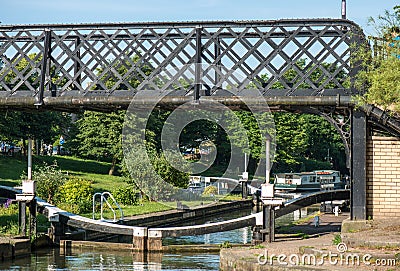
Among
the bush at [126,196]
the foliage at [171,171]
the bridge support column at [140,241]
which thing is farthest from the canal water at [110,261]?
the foliage at [171,171]

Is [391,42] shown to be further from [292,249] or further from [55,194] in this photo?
[55,194]

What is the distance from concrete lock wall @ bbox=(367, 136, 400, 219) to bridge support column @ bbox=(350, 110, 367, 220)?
16.6 inches

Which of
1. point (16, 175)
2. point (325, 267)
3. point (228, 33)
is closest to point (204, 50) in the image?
point (228, 33)

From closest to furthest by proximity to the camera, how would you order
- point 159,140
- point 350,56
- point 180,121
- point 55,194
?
point 350,56
point 55,194
point 159,140
point 180,121

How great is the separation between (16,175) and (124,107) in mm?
29891

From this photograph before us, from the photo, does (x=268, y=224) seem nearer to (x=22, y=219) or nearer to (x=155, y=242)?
(x=155, y=242)

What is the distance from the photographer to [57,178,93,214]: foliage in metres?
32.1

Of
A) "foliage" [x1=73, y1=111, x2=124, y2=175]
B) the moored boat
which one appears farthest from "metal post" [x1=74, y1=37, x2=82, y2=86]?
the moored boat

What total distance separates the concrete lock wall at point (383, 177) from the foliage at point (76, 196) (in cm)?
1371

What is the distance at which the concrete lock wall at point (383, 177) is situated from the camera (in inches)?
861

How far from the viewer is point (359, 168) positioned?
21.6m

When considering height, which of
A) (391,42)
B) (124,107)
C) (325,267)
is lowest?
(325,267)

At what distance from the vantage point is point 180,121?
68.6 metres

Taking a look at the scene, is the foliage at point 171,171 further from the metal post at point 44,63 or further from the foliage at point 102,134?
the foliage at point 102,134
